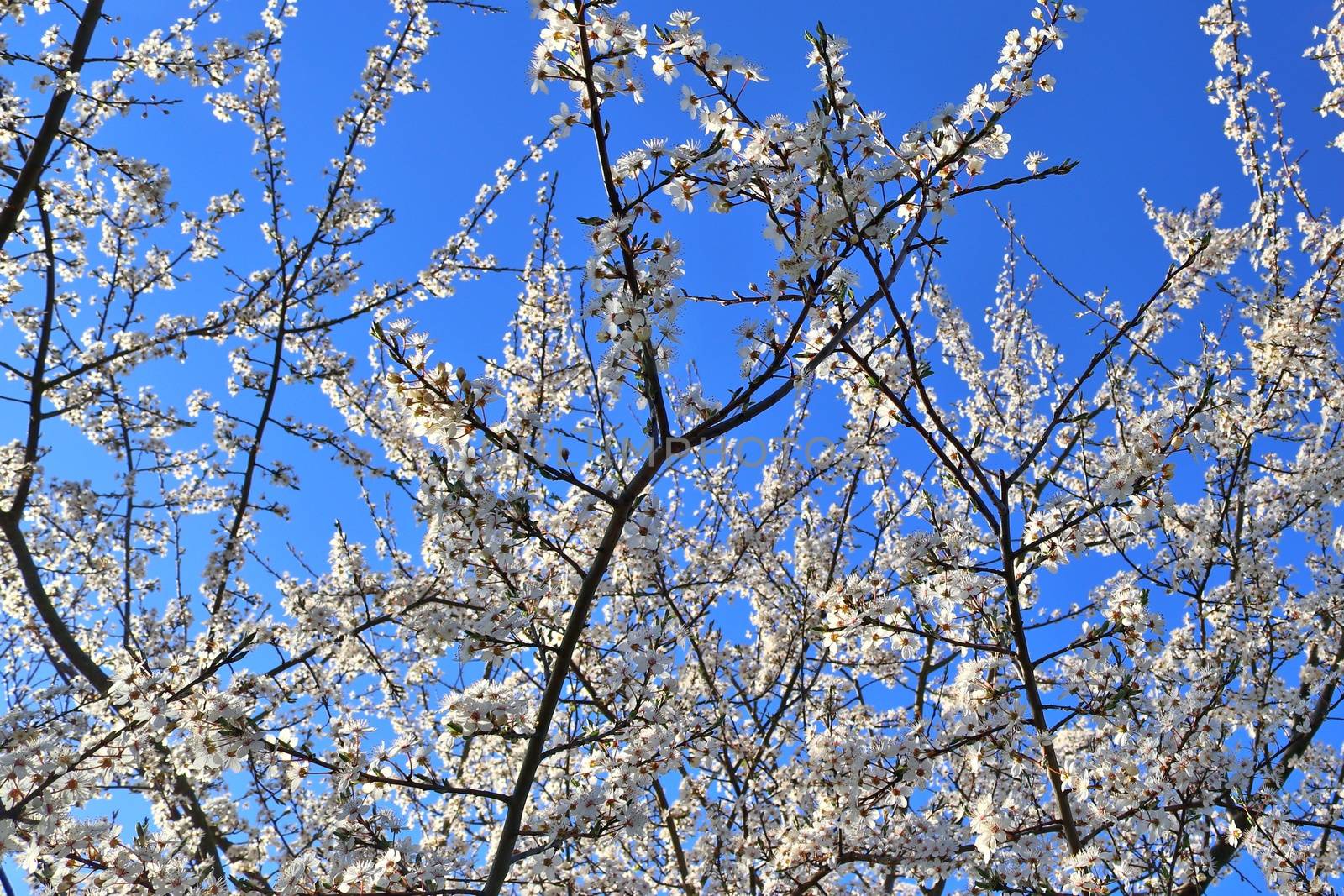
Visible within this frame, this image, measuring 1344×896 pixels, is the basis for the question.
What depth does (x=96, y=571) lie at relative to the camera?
6871 mm

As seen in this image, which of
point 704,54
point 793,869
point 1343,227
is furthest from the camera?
point 1343,227

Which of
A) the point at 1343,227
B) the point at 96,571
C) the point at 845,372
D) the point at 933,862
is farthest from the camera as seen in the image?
the point at 96,571

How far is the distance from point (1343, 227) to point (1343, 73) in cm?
167

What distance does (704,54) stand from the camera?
8.62 ft

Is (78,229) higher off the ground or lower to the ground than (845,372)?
higher

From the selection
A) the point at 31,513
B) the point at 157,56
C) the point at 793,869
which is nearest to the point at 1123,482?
the point at 793,869

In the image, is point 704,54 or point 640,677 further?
point 640,677

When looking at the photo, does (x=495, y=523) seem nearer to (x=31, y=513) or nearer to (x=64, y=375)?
(x=64, y=375)

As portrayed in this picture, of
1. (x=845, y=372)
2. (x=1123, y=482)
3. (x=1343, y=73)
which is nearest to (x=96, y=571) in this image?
(x=845, y=372)

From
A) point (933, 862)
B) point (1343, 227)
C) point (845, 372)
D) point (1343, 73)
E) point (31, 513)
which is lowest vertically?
point (933, 862)

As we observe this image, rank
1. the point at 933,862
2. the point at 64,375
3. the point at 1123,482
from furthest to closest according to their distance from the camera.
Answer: the point at 64,375
the point at 933,862
the point at 1123,482

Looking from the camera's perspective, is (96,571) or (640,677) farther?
(96,571)

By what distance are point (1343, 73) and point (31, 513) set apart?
1195 centimetres

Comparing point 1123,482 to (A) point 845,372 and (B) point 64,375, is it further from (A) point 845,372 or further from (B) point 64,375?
(B) point 64,375
